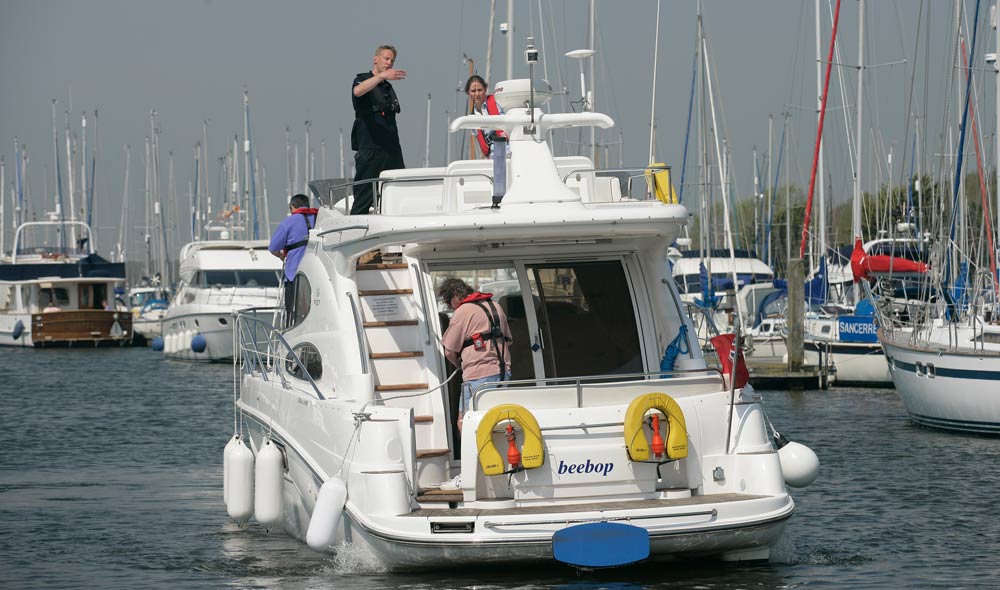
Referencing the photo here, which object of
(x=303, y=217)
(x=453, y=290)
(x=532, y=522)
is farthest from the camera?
(x=303, y=217)

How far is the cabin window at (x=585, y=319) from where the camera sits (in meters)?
11.3

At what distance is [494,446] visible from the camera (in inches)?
385

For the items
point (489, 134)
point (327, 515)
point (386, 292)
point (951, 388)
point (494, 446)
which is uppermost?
point (489, 134)

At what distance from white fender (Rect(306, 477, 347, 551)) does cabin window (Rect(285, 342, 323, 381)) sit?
148 cm

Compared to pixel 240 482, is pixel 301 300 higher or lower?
higher

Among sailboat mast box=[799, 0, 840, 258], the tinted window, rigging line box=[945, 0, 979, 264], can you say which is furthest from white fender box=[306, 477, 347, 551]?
the tinted window

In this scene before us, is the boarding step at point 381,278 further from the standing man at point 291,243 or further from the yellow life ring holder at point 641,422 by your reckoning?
the yellow life ring holder at point 641,422

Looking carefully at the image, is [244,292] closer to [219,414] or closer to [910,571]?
[219,414]

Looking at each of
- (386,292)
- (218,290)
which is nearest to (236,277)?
(218,290)

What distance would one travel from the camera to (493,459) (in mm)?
9695

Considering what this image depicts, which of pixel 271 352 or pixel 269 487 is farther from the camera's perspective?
pixel 271 352

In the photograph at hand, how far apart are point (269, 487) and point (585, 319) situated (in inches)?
119

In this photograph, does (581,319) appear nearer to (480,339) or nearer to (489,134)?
(480,339)

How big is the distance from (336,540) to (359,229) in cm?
238
